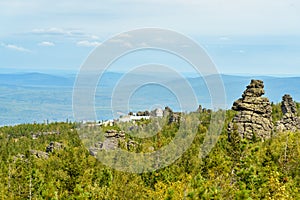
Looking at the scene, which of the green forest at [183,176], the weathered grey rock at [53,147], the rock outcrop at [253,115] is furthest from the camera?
the weathered grey rock at [53,147]

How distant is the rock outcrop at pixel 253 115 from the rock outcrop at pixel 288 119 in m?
6.84

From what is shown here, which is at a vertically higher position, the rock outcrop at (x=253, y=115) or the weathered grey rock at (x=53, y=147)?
the rock outcrop at (x=253, y=115)

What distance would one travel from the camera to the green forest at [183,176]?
28391 millimetres

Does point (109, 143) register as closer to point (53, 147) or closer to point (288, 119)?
point (53, 147)

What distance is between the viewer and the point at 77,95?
29797 mm

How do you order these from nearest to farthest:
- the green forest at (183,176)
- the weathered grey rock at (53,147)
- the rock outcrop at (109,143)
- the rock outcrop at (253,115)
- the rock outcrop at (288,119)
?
the green forest at (183,176)
the rock outcrop at (253,115)
the rock outcrop at (109,143)
the rock outcrop at (288,119)
the weathered grey rock at (53,147)

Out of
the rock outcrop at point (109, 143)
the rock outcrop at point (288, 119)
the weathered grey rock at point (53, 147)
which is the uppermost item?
the rock outcrop at point (288, 119)

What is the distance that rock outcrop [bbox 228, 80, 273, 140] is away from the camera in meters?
72.7

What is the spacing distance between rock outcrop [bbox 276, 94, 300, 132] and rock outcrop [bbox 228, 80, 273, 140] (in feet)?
22.4

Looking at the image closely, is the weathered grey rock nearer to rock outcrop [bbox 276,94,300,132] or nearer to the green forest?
the green forest

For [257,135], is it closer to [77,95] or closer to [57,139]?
[77,95]

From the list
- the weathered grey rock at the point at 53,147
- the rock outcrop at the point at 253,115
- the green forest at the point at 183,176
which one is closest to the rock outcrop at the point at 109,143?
the green forest at the point at 183,176

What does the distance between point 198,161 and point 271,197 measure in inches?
924

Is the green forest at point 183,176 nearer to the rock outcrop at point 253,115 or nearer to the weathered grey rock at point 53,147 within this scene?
the weathered grey rock at point 53,147
